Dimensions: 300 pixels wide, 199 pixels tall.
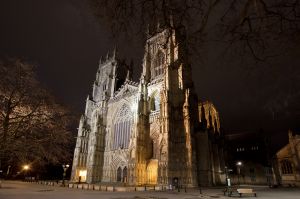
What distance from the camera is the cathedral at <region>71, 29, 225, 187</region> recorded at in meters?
27.9

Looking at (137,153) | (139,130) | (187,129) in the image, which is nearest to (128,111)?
(139,130)

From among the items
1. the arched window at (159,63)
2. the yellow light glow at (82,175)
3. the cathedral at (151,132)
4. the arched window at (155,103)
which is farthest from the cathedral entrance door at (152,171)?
the arched window at (159,63)

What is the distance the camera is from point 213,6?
4.66m

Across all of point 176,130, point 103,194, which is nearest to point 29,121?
point 103,194

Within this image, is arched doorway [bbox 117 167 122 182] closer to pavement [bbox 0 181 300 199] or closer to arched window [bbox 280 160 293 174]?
pavement [bbox 0 181 300 199]

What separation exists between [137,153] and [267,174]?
33.7m

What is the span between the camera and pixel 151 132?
33.8 metres

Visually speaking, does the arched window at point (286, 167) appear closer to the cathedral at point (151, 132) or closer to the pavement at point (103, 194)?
the cathedral at point (151, 132)

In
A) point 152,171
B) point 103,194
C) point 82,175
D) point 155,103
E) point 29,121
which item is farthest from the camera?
point 82,175

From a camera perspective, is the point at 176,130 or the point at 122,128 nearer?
the point at 176,130

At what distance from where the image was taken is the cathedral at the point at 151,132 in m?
27.9

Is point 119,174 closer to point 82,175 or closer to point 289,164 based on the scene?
point 82,175

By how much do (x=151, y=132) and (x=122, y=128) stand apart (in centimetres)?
756

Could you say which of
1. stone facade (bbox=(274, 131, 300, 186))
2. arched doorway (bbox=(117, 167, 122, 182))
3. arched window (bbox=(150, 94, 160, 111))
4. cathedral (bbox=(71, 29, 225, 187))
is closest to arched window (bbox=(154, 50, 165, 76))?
cathedral (bbox=(71, 29, 225, 187))
